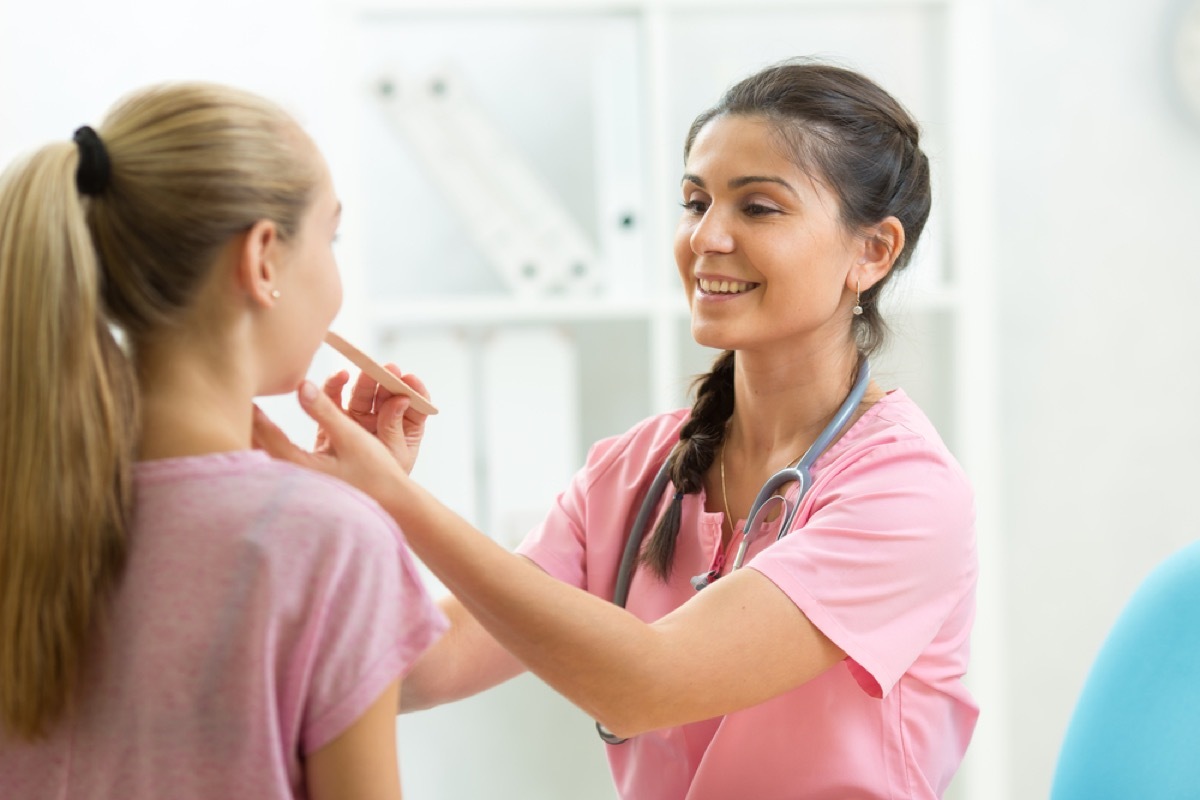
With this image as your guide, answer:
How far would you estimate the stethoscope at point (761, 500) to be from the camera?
1.40 meters

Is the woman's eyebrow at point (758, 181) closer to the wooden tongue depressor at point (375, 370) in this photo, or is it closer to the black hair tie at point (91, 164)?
the wooden tongue depressor at point (375, 370)

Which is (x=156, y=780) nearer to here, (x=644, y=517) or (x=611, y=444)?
(x=644, y=517)

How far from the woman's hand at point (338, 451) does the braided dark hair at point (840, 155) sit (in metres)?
0.49

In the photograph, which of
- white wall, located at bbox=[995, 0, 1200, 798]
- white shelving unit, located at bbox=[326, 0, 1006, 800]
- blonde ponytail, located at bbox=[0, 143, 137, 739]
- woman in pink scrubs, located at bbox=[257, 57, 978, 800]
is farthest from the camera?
white wall, located at bbox=[995, 0, 1200, 798]

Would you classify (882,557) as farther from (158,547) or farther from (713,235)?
(158,547)

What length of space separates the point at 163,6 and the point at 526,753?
5.72ft

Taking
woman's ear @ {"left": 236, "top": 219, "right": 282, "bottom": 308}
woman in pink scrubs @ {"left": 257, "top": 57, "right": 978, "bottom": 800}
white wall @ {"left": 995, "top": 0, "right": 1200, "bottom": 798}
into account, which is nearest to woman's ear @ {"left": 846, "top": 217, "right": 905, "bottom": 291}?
woman in pink scrubs @ {"left": 257, "top": 57, "right": 978, "bottom": 800}

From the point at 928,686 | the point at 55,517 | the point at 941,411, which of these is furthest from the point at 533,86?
the point at 55,517

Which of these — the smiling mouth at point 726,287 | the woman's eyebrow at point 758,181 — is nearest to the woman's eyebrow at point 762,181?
the woman's eyebrow at point 758,181

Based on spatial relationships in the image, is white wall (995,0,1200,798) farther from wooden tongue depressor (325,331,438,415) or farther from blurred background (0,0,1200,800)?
wooden tongue depressor (325,331,438,415)

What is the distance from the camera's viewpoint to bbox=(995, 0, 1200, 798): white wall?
9.30ft

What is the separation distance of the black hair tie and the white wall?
7.60 feet

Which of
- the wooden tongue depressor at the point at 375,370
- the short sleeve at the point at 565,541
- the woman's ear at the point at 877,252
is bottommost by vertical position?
the short sleeve at the point at 565,541

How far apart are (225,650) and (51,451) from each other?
0.18m
